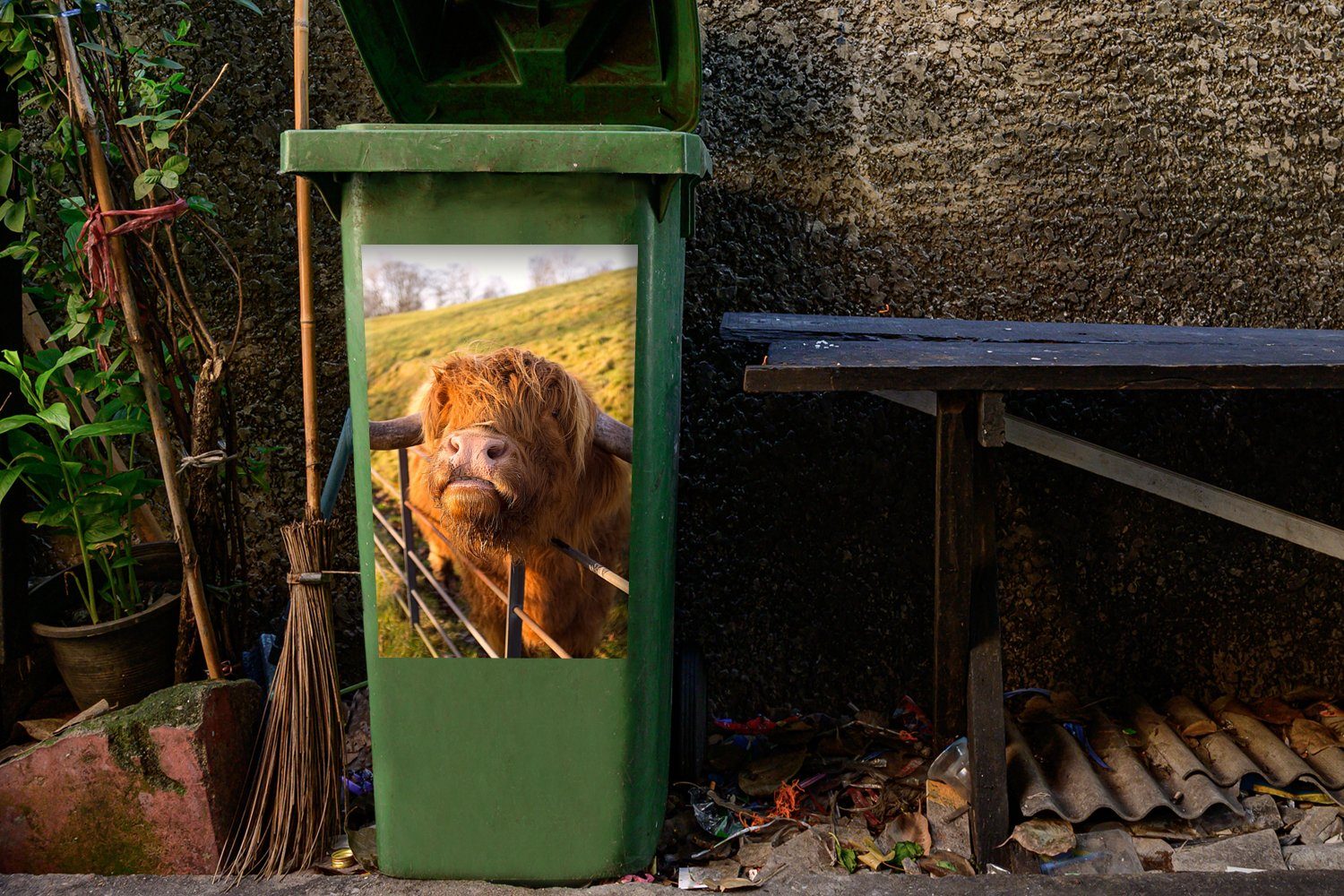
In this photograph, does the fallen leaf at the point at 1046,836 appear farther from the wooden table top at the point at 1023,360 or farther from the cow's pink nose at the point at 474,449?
the cow's pink nose at the point at 474,449

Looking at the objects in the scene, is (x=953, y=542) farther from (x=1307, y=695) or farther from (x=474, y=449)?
(x=1307, y=695)

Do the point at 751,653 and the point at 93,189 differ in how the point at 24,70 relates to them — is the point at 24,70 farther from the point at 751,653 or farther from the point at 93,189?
the point at 751,653

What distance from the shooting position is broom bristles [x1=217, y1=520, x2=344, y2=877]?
206 cm

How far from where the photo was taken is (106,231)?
215 cm

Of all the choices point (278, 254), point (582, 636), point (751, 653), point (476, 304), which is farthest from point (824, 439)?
Result: point (278, 254)

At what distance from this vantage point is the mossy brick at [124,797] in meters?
2.03

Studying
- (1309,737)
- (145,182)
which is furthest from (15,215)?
(1309,737)

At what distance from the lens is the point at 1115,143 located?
2.64 m

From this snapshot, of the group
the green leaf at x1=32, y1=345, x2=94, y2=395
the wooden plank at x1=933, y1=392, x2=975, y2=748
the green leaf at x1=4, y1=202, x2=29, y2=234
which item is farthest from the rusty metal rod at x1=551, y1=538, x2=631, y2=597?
the green leaf at x1=4, y1=202, x2=29, y2=234

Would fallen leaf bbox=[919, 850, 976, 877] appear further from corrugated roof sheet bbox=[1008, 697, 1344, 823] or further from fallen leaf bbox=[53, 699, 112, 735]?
fallen leaf bbox=[53, 699, 112, 735]

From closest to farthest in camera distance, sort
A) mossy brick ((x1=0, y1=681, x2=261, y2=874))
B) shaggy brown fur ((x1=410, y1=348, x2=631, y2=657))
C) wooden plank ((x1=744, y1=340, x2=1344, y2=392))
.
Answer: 1. wooden plank ((x1=744, y1=340, x2=1344, y2=392))
2. shaggy brown fur ((x1=410, y1=348, x2=631, y2=657))
3. mossy brick ((x1=0, y1=681, x2=261, y2=874))

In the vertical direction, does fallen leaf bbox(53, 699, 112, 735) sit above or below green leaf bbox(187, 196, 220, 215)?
below

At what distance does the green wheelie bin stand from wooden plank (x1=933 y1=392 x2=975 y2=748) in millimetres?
601

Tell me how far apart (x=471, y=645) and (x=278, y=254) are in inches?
53.7
